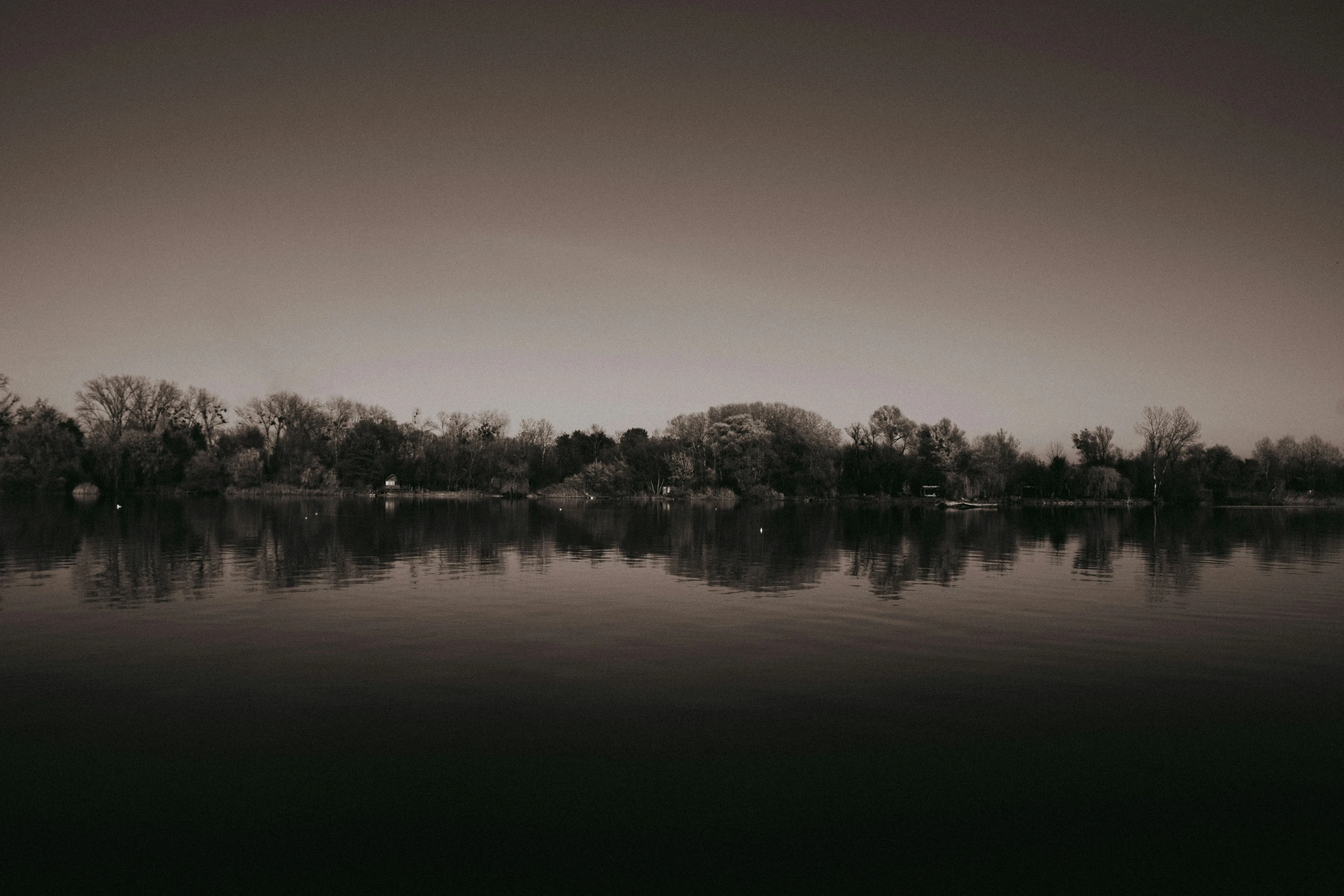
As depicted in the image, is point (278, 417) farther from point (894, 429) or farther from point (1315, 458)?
point (1315, 458)

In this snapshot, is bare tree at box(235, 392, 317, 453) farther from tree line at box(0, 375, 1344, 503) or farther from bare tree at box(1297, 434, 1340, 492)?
bare tree at box(1297, 434, 1340, 492)

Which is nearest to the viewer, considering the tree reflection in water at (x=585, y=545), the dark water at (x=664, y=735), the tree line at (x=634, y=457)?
the dark water at (x=664, y=735)

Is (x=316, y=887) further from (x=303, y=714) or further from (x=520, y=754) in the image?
(x=303, y=714)

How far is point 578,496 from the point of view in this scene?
137m

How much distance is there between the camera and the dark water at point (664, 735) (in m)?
8.21

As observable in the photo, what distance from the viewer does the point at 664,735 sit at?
38.4 feet

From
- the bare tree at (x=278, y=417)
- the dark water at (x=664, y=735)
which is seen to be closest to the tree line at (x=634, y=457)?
the bare tree at (x=278, y=417)

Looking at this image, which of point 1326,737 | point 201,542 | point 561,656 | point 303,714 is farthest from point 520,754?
point 201,542

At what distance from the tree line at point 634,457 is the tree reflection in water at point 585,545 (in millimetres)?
37256

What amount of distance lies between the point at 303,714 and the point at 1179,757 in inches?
505

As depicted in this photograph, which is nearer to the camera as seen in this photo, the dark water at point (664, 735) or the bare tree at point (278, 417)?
the dark water at point (664, 735)

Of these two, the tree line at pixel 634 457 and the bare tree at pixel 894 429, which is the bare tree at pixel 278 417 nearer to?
the tree line at pixel 634 457

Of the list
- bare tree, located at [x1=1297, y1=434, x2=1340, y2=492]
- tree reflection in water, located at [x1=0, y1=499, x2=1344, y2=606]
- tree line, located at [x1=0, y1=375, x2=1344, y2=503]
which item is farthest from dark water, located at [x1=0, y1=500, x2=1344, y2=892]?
bare tree, located at [x1=1297, y1=434, x2=1340, y2=492]

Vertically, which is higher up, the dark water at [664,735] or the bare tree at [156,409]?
the bare tree at [156,409]
